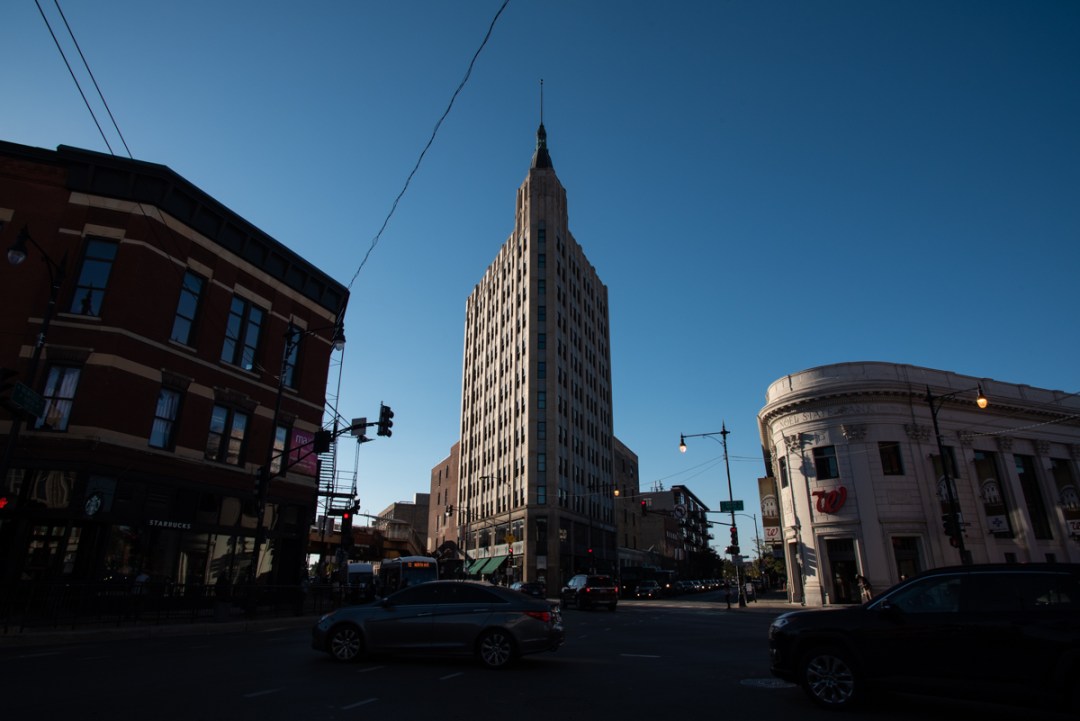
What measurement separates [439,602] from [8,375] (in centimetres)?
1113

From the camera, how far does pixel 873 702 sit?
7.66 meters

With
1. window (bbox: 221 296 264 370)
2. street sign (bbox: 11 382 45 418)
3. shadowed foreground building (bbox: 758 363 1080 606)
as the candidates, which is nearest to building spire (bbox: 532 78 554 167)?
shadowed foreground building (bbox: 758 363 1080 606)

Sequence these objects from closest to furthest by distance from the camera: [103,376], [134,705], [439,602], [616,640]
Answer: [134,705]
[439,602]
[616,640]
[103,376]

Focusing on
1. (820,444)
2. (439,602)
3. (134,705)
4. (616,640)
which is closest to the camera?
(134,705)

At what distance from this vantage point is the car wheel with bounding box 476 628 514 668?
10430 millimetres

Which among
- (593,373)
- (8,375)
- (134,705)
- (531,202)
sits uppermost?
(531,202)

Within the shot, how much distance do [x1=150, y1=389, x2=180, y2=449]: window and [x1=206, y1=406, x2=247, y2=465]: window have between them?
1.51m

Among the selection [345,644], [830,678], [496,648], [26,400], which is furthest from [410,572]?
[830,678]

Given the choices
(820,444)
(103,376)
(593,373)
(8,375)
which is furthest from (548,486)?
(8,375)

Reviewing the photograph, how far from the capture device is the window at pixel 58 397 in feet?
63.2

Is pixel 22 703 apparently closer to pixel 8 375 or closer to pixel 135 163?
pixel 8 375

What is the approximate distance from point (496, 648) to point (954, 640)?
6716 mm

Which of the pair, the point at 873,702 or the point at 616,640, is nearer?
the point at 873,702

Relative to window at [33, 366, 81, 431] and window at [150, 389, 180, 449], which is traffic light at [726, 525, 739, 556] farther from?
window at [33, 366, 81, 431]
